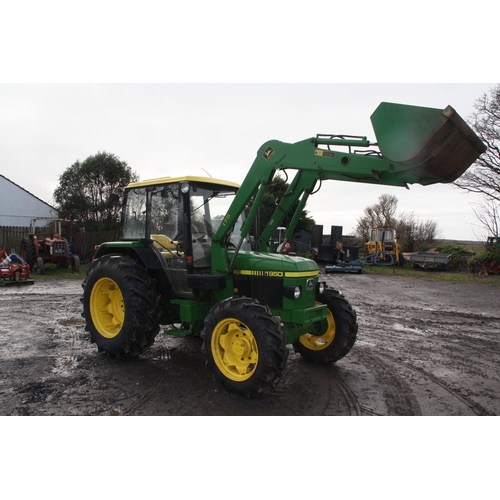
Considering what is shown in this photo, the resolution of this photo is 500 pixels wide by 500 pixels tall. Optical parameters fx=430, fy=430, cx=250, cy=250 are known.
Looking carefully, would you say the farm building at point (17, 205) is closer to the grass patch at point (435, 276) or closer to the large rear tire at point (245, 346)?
the grass patch at point (435, 276)

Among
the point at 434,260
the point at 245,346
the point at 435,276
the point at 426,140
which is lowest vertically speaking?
the point at 435,276

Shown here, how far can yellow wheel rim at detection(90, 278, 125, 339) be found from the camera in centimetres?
600

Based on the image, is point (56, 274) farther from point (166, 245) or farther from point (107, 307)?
point (166, 245)

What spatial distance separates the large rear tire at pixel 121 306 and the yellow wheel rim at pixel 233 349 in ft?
4.12

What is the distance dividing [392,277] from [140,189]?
1457 centimetres

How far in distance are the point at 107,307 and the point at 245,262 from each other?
2265 millimetres

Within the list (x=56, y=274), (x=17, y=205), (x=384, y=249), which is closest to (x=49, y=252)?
(x=56, y=274)

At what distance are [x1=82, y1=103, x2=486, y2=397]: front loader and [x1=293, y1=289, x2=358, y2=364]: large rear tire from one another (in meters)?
0.01

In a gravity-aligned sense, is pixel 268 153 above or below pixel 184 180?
above

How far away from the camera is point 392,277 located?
18281mm

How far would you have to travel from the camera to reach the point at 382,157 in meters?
4.43

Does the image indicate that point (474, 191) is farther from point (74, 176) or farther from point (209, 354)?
point (74, 176)

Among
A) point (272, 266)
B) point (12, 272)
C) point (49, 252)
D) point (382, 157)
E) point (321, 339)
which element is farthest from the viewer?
point (49, 252)

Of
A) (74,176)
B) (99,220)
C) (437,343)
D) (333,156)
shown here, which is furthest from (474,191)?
(74,176)
